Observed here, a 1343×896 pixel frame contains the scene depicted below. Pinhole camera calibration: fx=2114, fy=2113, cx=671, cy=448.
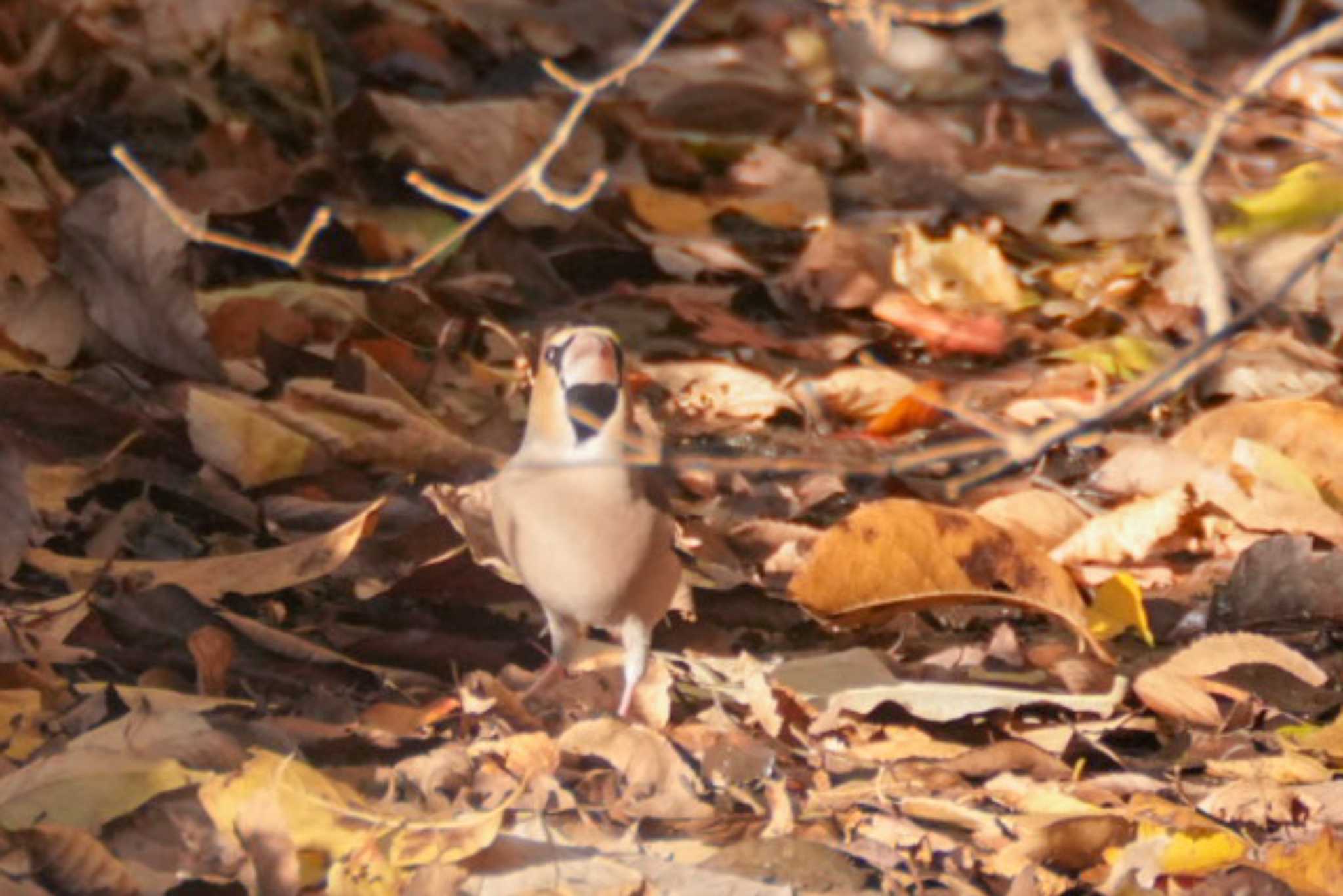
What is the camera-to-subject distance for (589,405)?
8.54 ft

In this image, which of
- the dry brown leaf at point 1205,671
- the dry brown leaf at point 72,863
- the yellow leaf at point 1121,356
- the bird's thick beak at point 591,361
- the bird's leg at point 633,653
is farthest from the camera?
the yellow leaf at point 1121,356

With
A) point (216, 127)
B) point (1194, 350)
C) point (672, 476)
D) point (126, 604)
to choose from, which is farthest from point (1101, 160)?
point (1194, 350)

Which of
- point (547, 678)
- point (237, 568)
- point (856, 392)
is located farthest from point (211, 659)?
point (856, 392)

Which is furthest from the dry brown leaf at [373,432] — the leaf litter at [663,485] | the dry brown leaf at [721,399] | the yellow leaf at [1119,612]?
the yellow leaf at [1119,612]

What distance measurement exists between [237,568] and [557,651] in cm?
46

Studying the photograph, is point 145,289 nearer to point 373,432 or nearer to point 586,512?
point 373,432

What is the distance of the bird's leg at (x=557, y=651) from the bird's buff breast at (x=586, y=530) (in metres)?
0.14

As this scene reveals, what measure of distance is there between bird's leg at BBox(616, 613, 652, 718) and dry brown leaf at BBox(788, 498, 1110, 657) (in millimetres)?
272

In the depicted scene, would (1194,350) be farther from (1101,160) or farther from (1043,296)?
(1101,160)

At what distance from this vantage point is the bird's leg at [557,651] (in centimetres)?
270

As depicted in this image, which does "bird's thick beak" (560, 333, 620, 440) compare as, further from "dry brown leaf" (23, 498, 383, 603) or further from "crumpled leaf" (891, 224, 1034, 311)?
"crumpled leaf" (891, 224, 1034, 311)

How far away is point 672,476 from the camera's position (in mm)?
3451

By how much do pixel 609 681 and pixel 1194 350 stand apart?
1.44m

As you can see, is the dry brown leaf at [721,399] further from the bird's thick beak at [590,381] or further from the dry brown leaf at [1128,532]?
the bird's thick beak at [590,381]
